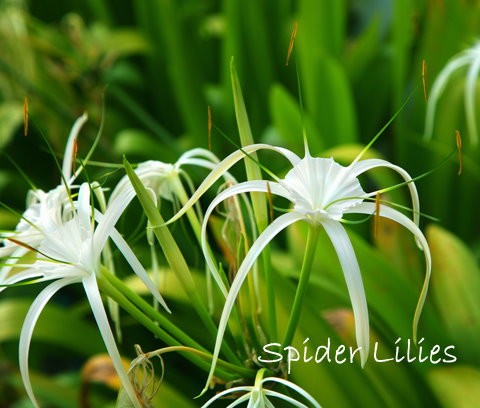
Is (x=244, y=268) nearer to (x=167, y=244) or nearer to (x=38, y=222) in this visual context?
(x=167, y=244)

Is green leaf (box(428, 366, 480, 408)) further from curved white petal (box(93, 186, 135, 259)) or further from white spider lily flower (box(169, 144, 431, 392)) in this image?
curved white petal (box(93, 186, 135, 259))

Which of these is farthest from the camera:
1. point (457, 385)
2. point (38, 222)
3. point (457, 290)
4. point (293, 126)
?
point (293, 126)

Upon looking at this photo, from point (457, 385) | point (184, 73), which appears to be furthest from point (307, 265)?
point (184, 73)

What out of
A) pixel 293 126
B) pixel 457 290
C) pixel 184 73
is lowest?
pixel 457 290

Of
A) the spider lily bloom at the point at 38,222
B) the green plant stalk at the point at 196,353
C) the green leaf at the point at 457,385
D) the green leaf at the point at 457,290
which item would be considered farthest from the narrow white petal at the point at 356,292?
the green leaf at the point at 457,290

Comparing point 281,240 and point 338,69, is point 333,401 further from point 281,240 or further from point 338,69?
point 338,69

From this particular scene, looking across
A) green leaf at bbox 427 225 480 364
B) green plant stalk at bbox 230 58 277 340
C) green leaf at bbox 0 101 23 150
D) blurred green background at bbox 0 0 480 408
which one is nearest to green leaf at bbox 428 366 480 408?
blurred green background at bbox 0 0 480 408

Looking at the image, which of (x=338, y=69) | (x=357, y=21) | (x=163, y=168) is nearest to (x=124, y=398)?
(x=163, y=168)
